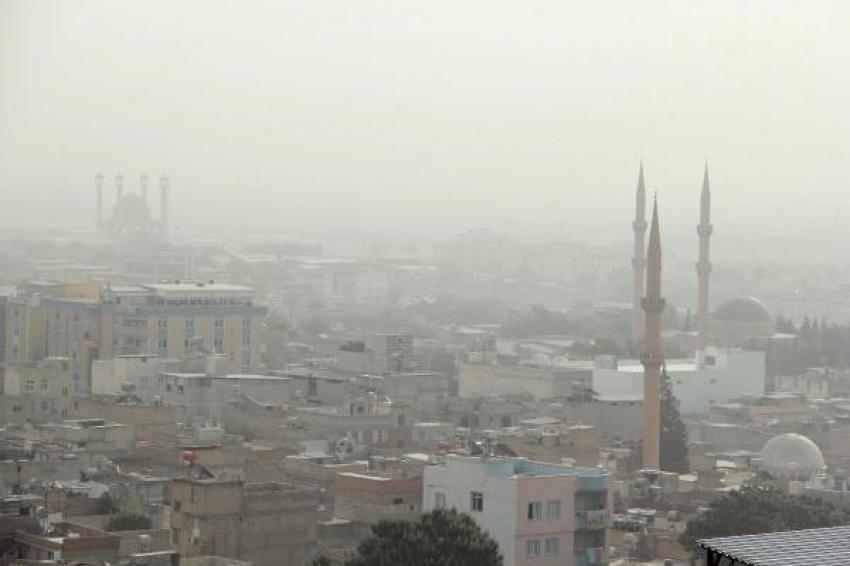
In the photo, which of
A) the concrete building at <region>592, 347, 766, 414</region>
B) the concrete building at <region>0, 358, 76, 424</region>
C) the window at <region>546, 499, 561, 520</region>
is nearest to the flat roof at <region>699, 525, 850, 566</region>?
the window at <region>546, 499, 561, 520</region>

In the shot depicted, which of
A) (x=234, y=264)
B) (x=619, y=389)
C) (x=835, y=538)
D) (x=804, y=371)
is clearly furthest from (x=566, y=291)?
(x=835, y=538)

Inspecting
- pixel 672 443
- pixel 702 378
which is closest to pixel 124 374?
pixel 672 443

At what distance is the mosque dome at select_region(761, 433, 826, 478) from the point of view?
2891 cm

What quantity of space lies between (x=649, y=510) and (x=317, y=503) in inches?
191

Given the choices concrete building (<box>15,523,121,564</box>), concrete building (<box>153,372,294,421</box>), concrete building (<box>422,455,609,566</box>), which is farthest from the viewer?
concrete building (<box>153,372,294,421</box>)

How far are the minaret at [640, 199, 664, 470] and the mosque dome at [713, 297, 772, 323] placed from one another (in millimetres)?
20960

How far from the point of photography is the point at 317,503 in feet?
66.8

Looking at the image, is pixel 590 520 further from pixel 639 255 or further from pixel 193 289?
pixel 639 255

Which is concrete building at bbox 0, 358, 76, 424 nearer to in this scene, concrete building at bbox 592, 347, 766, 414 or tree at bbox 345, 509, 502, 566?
concrete building at bbox 592, 347, 766, 414

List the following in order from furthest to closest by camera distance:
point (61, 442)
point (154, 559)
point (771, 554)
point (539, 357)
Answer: point (539, 357)
point (61, 442)
point (154, 559)
point (771, 554)

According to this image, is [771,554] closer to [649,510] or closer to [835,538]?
[835,538]

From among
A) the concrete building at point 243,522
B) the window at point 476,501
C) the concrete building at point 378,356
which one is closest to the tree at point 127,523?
the concrete building at point 243,522

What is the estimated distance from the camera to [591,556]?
19.2m

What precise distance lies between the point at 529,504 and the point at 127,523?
369cm
